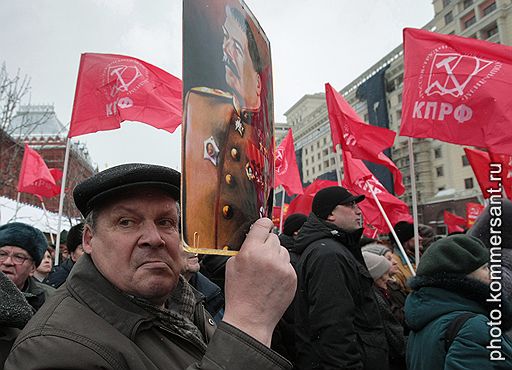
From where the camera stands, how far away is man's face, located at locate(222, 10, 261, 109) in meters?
1.22

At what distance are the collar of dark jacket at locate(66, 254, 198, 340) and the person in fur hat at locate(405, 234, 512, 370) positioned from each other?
5.15 feet

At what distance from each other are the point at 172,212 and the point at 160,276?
250 mm

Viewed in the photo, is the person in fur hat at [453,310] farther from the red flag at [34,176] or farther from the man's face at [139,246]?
the red flag at [34,176]

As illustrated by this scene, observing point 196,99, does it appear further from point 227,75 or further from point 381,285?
point 381,285

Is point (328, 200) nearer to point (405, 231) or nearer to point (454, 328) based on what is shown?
point (454, 328)

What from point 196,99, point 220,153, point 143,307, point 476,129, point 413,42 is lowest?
point 143,307

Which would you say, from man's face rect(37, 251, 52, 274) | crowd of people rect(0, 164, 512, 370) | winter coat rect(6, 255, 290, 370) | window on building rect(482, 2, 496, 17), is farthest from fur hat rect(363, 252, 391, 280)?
window on building rect(482, 2, 496, 17)

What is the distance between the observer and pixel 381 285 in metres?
4.16

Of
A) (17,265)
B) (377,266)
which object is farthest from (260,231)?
(377,266)

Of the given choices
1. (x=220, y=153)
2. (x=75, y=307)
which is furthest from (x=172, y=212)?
(x=220, y=153)

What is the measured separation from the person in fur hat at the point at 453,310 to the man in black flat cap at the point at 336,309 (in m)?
0.41

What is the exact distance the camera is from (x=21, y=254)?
3566 millimetres

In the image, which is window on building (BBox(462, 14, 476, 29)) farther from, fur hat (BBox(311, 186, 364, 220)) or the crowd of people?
fur hat (BBox(311, 186, 364, 220))

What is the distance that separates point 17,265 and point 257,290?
3.09 m
